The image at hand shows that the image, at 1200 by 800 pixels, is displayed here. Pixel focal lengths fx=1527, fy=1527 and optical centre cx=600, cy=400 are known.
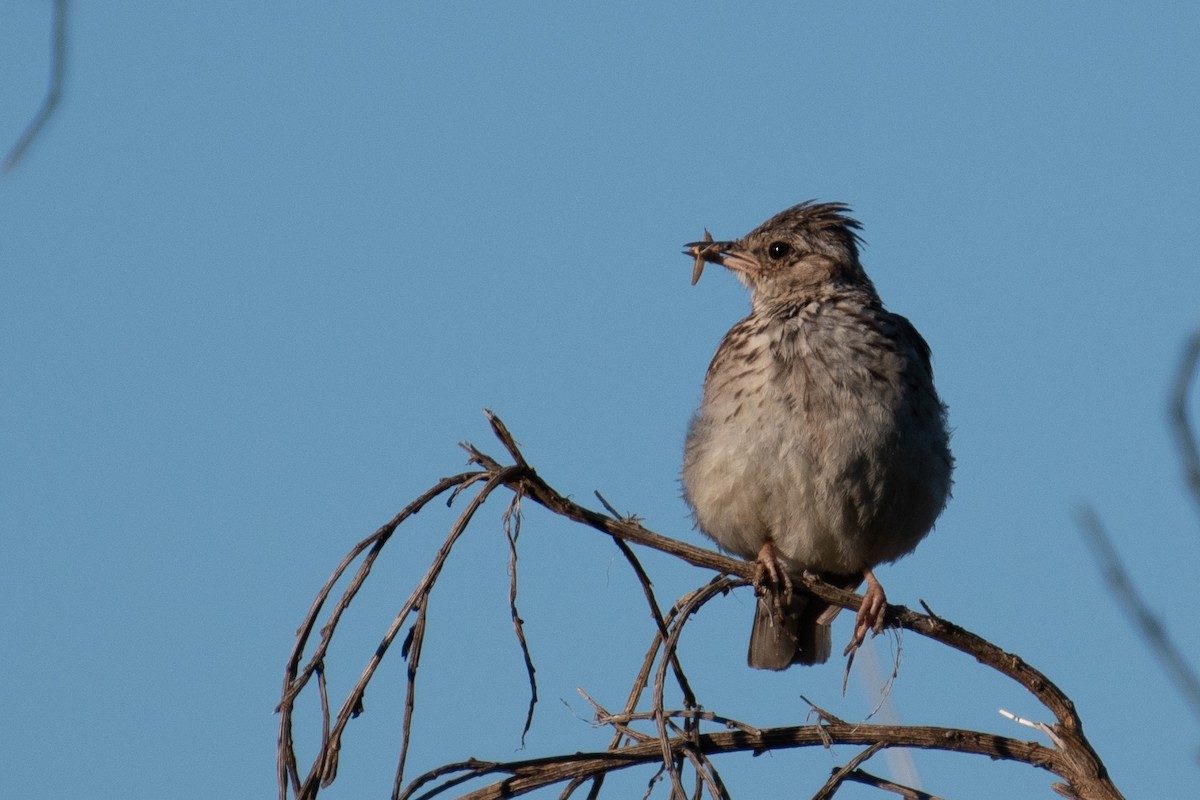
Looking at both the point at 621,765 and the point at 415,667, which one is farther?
the point at 621,765

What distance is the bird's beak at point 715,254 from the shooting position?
7957 mm

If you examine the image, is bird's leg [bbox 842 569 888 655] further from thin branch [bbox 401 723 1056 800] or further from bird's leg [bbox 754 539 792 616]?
thin branch [bbox 401 723 1056 800]

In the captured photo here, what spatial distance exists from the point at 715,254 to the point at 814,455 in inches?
82.8

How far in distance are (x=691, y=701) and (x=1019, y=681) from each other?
88cm

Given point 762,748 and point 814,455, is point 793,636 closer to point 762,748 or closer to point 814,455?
point 814,455

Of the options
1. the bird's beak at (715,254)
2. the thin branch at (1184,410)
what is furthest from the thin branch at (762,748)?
the bird's beak at (715,254)

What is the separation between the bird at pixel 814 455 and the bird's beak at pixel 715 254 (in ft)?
2.58

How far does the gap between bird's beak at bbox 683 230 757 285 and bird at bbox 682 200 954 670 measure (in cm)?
78

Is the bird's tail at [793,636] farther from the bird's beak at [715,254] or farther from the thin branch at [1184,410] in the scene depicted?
the thin branch at [1184,410]

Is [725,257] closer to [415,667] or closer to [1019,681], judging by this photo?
[1019,681]

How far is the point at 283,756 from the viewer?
307cm

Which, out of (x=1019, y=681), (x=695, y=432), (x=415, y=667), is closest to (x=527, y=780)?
→ (x=415, y=667)

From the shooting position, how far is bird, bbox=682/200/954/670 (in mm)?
6207

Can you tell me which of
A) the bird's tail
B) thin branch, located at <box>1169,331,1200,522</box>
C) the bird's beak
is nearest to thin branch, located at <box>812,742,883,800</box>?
thin branch, located at <box>1169,331,1200,522</box>
